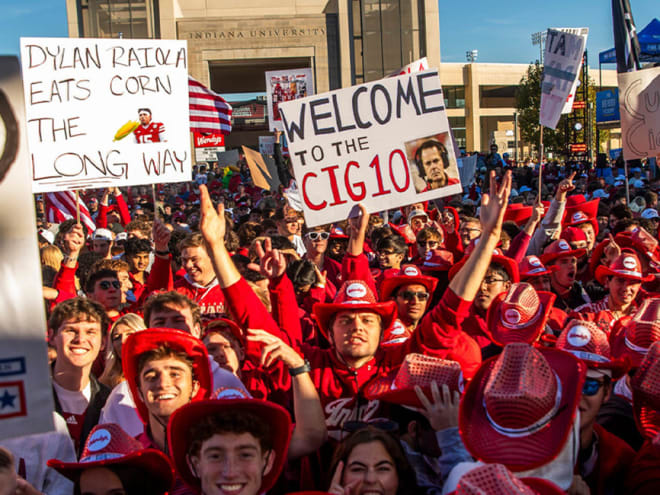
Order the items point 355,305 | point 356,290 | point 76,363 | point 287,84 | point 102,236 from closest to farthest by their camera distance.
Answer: point 76,363
point 355,305
point 356,290
point 102,236
point 287,84

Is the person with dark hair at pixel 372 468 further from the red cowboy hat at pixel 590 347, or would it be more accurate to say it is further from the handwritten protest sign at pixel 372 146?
the handwritten protest sign at pixel 372 146

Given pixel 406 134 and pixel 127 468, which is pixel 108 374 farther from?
pixel 406 134

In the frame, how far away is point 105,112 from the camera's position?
6.46 m

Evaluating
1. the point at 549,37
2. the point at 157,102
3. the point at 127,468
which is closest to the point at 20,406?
the point at 127,468

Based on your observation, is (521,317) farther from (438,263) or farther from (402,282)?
(438,263)

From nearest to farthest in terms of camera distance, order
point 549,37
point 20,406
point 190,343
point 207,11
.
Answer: point 20,406 < point 190,343 < point 549,37 < point 207,11

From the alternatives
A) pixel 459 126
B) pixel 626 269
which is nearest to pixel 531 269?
pixel 626 269

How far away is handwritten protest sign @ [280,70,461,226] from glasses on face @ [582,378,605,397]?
254 cm

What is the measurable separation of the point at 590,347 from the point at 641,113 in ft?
21.5

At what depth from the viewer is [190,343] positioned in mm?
3148

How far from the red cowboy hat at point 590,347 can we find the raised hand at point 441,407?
0.53m

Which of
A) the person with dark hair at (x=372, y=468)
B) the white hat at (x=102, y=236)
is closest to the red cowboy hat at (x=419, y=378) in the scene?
the person with dark hair at (x=372, y=468)

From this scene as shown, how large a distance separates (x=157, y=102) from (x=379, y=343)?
4084mm

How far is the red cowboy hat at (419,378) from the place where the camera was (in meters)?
2.81
